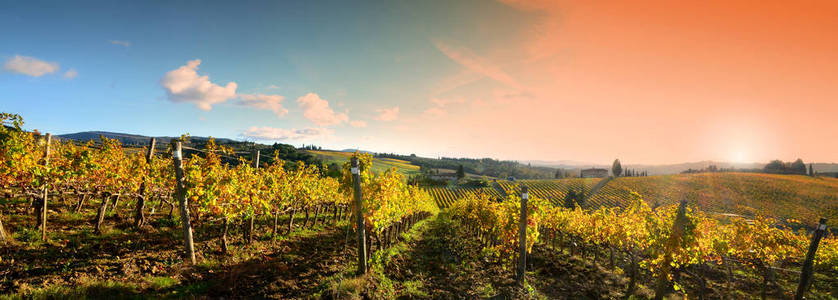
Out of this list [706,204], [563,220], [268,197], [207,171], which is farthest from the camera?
[706,204]

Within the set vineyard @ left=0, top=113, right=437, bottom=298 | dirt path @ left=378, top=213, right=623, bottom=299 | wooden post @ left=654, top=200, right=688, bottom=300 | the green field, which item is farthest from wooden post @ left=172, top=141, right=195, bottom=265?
the green field

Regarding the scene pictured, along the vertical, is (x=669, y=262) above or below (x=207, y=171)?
below

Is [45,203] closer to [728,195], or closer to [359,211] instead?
[359,211]

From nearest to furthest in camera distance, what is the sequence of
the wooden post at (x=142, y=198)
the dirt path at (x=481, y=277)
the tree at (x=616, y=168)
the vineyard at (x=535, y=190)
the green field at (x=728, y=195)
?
the wooden post at (x=142, y=198), the dirt path at (x=481, y=277), the green field at (x=728, y=195), the vineyard at (x=535, y=190), the tree at (x=616, y=168)

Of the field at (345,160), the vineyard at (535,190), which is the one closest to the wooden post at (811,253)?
the vineyard at (535,190)

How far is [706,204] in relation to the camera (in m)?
66.9

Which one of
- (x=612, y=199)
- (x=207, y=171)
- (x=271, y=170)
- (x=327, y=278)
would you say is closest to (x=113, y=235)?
(x=207, y=171)

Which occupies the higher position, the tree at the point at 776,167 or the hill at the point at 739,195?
the tree at the point at 776,167

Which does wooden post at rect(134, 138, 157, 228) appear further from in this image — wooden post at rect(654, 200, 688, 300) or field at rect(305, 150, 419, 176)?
field at rect(305, 150, 419, 176)

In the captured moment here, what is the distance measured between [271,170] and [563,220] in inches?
809

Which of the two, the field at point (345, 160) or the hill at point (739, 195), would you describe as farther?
the field at point (345, 160)

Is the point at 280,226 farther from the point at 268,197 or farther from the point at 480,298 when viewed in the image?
the point at 480,298

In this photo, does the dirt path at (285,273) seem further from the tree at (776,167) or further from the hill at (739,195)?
the tree at (776,167)

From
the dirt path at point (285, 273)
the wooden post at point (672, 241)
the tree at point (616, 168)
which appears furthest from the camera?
the tree at point (616, 168)
